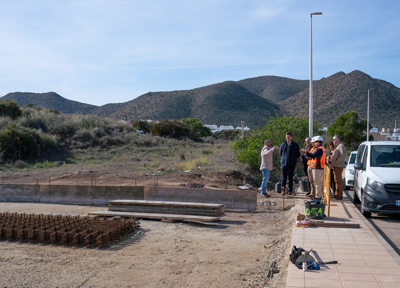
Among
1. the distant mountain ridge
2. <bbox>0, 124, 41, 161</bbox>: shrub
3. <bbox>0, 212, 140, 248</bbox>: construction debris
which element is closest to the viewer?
<bbox>0, 212, 140, 248</bbox>: construction debris

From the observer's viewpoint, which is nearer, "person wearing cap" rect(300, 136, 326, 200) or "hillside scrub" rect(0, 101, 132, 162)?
"person wearing cap" rect(300, 136, 326, 200)

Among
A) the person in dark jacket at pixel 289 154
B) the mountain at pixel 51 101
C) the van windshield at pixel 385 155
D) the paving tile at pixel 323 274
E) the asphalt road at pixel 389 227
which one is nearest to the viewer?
the paving tile at pixel 323 274

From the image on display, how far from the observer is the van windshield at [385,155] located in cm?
941

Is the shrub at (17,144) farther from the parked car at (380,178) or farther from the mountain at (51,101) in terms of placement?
the mountain at (51,101)

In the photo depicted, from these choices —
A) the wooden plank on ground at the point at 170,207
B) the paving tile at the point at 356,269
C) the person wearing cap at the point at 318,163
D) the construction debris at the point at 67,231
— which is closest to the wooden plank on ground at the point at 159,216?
the wooden plank on ground at the point at 170,207

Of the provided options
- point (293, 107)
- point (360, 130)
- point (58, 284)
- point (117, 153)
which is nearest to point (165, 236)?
point (58, 284)

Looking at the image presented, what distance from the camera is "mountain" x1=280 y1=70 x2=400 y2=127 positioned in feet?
205

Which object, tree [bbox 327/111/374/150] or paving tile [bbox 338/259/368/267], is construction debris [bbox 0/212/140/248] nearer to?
paving tile [bbox 338/259/368/267]

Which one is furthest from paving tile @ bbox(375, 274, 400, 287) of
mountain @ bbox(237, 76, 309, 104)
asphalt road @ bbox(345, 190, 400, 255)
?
mountain @ bbox(237, 76, 309, 104)

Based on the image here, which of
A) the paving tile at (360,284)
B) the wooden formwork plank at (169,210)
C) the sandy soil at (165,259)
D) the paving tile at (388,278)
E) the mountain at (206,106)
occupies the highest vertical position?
the mountain at (206,106)

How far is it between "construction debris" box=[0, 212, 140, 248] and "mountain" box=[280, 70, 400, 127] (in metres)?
56.5

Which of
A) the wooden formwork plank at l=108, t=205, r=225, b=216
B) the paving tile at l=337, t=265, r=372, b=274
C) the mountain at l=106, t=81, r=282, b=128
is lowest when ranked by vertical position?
the wooden formwork plank at l=108, t=205, r=225, b=216

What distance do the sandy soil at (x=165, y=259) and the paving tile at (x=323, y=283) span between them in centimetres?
42

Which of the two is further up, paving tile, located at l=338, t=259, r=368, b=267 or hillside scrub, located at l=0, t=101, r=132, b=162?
hillside scrub, located at l=0, t=101, r=132, b=162
